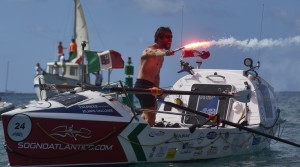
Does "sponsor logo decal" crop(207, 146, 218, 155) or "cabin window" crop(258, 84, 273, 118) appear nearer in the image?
"sponsor logo decal" crop(207, 146, 218, 155)

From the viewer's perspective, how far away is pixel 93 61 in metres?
29.4

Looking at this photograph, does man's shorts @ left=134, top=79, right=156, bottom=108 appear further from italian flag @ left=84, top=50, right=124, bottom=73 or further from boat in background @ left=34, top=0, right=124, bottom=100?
italian flag @ left=84, top=50, right=124, bottom=73

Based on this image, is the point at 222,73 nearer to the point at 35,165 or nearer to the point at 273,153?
the point at 273,153

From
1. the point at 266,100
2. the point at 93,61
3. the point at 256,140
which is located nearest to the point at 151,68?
the point at 256,140

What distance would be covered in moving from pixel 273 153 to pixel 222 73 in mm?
2234

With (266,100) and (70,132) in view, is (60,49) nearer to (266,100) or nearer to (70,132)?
(266,100)

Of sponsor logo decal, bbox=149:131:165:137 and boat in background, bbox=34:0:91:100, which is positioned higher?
sponsor logo decal, bbox=149:131:165:137

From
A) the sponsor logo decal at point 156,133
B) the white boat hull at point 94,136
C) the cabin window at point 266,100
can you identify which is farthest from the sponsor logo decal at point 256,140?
the sponsor logo decal at point 156,133

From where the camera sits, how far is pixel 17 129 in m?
9.50

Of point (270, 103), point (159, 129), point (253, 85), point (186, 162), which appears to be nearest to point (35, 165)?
point (159, 129)

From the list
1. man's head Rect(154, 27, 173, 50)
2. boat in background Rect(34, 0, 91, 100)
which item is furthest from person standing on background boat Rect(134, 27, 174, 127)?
boat in background Rect(34, 0, 91, 100)

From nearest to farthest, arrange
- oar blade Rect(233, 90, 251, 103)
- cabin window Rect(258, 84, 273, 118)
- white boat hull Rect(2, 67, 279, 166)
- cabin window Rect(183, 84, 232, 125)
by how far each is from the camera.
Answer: white boat hull Rect(2, 67, 279, 166), oar blade Rect(233, 90, 251, 103), cabin window Rect(183, 84, 232, 125), cabin window Rect(258, 84, 273, 118)

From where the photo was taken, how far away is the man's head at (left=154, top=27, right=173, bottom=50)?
11.5 meters

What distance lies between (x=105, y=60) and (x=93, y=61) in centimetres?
119
